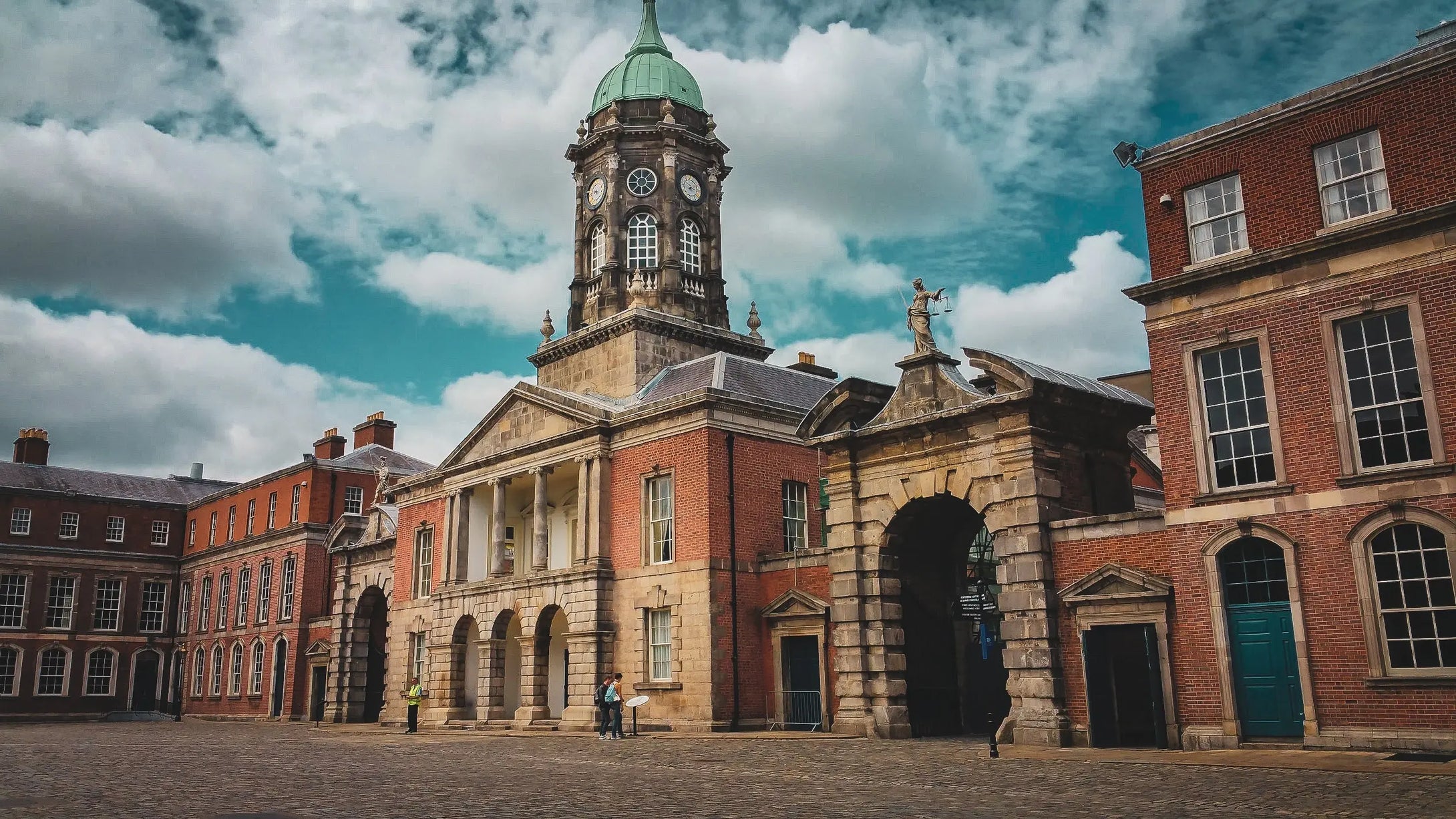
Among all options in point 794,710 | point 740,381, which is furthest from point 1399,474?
point 740,381

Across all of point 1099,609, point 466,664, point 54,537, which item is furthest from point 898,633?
point 54,537

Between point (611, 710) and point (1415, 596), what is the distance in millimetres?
17979

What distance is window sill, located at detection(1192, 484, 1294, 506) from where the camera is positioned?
60.1ft

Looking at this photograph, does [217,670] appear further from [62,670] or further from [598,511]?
[598,511]

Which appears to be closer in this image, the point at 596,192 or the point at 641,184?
the point at 641,184

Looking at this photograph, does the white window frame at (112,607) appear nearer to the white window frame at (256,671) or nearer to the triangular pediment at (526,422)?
the white window frame at (256,671)

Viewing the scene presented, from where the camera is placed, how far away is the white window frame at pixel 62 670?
56469 mm

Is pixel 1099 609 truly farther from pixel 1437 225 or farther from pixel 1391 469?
pixel 1437 225

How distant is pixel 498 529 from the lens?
35625mm

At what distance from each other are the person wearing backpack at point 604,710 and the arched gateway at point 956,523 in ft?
18.4

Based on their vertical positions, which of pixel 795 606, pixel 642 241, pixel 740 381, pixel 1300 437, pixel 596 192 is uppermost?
pixel 596 192

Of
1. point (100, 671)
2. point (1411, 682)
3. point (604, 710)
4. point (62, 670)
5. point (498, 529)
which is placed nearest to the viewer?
point (1411, 682)

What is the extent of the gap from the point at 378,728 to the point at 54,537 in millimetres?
31117

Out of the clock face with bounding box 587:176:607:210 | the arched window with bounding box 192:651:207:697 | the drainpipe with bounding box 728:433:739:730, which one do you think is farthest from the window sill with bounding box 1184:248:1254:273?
the arched window with bounding box 192:651:207:697
